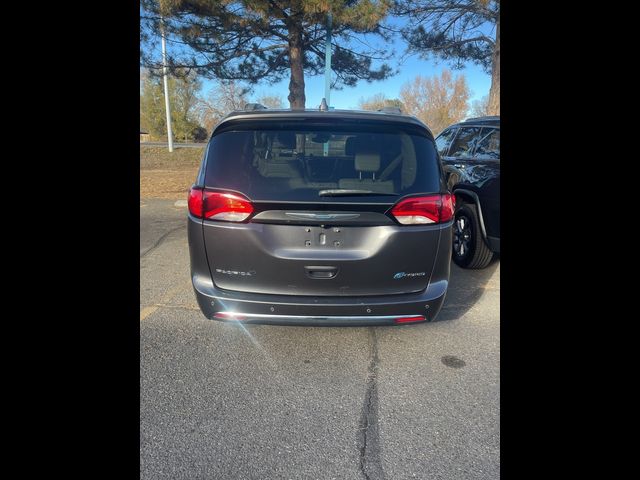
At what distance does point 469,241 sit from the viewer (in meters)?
4.71

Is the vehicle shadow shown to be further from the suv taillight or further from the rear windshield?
the suv taillight

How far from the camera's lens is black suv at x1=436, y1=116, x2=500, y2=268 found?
4145 mm

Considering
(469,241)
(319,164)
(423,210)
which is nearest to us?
(423,210)

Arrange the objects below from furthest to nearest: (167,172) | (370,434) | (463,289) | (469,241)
A: (167,172) → (469,241) → (463,289) → (370,434)

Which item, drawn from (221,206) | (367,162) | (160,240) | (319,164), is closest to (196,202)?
(221,206)

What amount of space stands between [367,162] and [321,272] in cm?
81

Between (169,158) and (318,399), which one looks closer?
(318,399)

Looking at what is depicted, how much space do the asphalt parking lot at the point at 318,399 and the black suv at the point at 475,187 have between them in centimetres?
117

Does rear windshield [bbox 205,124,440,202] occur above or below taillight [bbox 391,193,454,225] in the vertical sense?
above

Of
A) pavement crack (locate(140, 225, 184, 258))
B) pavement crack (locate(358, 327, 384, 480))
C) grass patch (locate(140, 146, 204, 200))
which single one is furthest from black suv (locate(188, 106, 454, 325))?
grass patch (locate(140, 146, 204, 200))

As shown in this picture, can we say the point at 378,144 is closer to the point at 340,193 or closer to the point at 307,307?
the point at 340,193

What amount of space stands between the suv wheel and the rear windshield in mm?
2248
